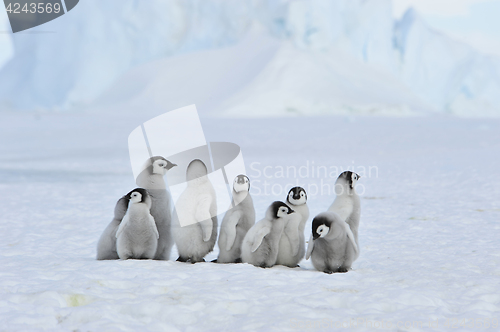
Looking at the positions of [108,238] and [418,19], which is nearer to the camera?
[108,238]

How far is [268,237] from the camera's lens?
2.76 meters

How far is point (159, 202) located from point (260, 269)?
0.81 metres

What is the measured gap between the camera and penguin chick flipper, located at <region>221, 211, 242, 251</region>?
2.84m

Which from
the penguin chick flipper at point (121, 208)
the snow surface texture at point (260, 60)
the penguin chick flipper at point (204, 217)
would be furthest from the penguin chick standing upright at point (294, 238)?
the snow surface texture at point (260, 60)

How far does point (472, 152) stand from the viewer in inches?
403

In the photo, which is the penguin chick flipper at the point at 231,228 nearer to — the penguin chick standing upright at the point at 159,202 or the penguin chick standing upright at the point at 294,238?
the penguin chick standing upright at the point at 294,238

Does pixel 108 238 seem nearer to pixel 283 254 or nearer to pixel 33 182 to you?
pixel 283 254

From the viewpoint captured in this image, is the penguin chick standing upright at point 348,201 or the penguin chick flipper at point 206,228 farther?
the penguin chick standing upright at point 348,201

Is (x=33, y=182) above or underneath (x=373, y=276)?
above

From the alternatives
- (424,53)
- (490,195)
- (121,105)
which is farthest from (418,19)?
(490,195)

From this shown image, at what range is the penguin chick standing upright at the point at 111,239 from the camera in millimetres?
2970

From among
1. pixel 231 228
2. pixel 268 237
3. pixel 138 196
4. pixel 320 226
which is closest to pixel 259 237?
pixel 268 237

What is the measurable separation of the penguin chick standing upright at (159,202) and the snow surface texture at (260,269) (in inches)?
11.1

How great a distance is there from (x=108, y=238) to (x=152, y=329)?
1.26 m
